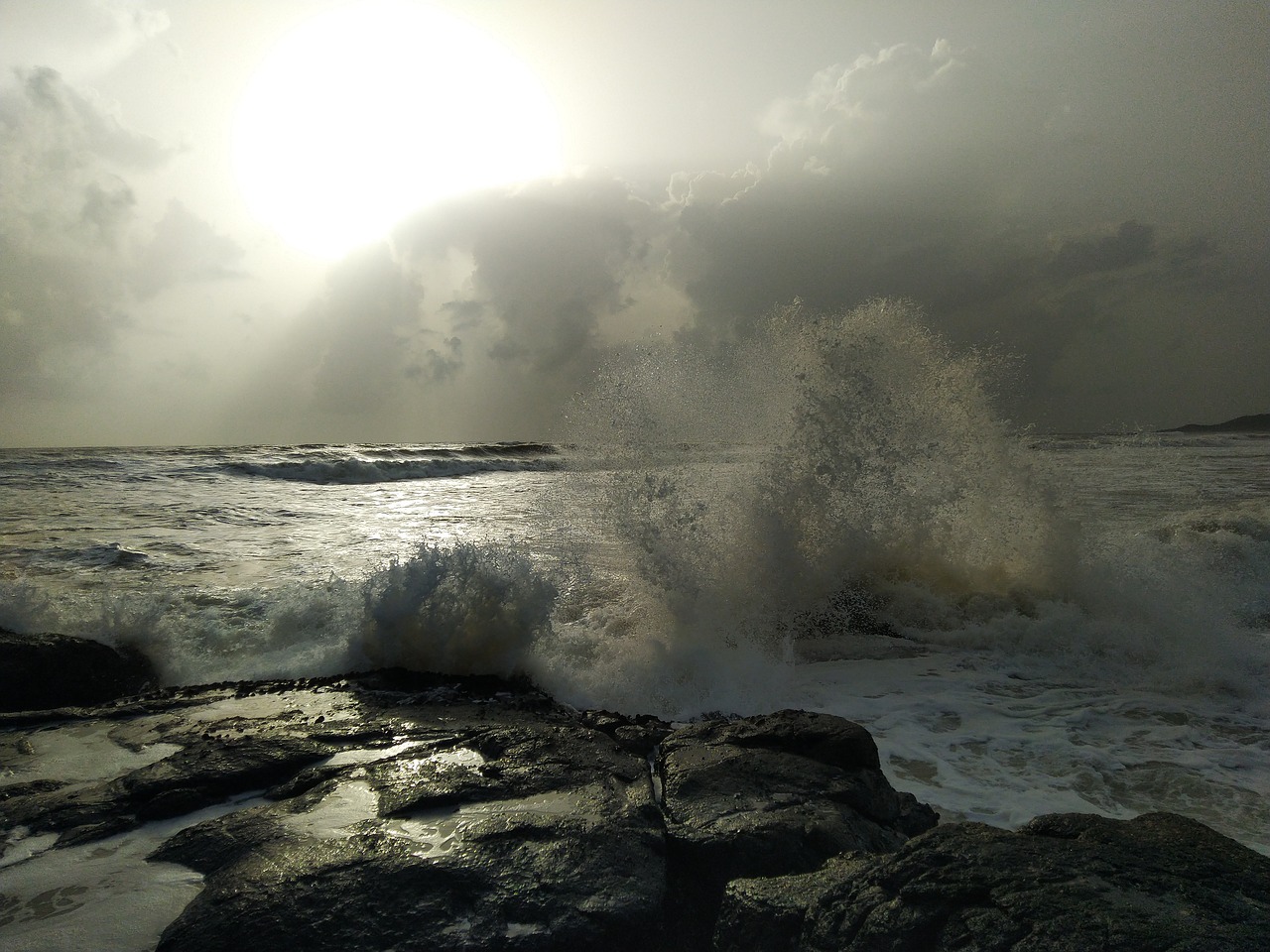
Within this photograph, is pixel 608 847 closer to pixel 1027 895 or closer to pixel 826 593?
pixel 1027 895

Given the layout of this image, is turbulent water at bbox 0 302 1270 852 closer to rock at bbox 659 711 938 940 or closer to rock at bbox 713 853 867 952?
rock at bbox 659 711 938 940

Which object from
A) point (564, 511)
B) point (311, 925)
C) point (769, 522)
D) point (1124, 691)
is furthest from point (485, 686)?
point (564, 511)

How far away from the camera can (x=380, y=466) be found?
92.5 feet

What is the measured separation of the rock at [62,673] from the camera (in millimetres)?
4797

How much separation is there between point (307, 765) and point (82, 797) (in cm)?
98

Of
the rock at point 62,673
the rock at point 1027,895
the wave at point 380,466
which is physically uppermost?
the wave at point 380,466

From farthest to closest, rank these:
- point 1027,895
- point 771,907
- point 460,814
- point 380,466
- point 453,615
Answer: point 380,466, point 453,615, point 460,814, point 771,907, point 1027,895

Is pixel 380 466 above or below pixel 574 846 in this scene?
above

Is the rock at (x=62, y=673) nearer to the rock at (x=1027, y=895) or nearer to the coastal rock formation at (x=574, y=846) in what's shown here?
the coastal rock formation at (x=574, y=846)

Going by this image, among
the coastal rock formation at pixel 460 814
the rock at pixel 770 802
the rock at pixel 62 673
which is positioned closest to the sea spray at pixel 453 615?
the coastal rock formation at pixel 460 814

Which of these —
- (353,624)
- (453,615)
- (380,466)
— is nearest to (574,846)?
(453,615)

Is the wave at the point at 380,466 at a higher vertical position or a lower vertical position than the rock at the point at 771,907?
higher

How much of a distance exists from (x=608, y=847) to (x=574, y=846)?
138mm

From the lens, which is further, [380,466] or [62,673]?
[380,466]
